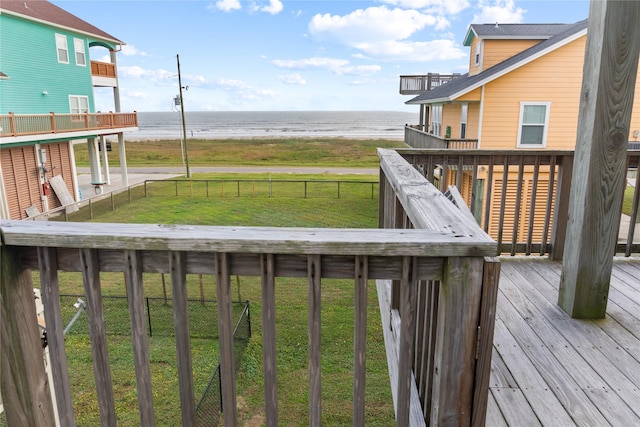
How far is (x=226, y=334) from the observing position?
135 centimetres

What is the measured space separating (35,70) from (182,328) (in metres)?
17.1

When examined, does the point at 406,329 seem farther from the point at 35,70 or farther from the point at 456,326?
the point at 35,70

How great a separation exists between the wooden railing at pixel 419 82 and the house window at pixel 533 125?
30.9 ft

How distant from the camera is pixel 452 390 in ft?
3.98

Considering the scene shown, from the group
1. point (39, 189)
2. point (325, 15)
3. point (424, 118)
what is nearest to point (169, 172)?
point (39, 189)

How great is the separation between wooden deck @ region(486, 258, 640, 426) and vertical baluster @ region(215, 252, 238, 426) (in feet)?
3.38

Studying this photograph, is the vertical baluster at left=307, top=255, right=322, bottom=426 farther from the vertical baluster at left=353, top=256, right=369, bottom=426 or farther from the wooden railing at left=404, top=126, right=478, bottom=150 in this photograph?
the wooden railing at left=404, top=126, right=478, bottom=150

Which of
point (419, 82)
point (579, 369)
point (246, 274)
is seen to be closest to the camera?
point (246, 274)

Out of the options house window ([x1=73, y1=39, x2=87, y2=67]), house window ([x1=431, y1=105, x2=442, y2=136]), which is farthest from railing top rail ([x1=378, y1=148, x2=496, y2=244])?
house window ([x1=73, y1=39, x2=87, y2=67])

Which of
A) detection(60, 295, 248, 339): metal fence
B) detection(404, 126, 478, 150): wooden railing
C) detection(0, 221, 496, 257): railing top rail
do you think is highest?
detection(0, 221, 496, 257): railing top rail

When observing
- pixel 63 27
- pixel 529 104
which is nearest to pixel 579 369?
pixel 529 104

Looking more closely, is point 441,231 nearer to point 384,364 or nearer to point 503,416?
point 503,416

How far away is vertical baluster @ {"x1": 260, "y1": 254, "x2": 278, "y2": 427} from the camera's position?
1.26 m

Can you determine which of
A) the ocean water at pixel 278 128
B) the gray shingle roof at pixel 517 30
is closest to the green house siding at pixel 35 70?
the gray shingle roof at pixel 517 30
